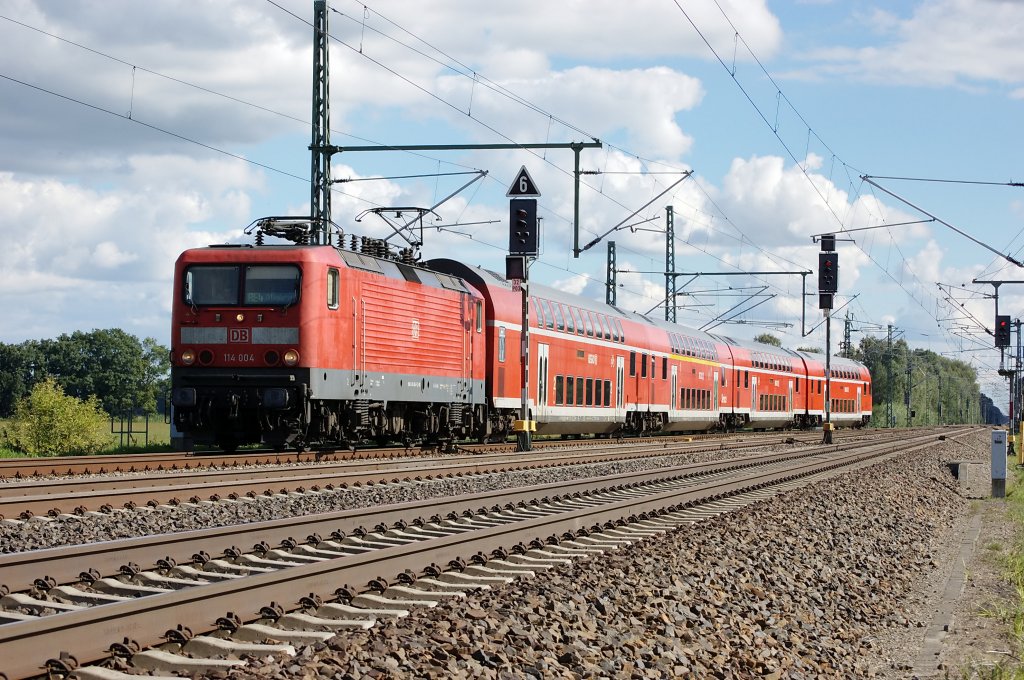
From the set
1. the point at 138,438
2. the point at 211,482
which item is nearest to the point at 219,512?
the point at 211,482

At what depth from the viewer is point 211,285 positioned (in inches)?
835

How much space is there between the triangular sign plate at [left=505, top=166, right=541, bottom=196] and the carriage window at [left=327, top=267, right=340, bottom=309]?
221 inches

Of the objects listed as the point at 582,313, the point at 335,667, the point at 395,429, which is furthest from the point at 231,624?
the point at 582,313

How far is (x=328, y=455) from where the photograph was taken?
2208 cm

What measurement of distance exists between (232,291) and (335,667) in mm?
15845

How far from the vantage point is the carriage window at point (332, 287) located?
21.2 metres

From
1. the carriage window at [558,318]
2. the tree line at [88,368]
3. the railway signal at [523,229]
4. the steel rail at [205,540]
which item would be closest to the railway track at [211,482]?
the steel rail at [205,540]

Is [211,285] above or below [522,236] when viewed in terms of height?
below

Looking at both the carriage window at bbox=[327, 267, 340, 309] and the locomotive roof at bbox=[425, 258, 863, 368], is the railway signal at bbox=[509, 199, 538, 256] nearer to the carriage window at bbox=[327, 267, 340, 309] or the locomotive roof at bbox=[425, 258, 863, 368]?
the locomotive roof at bbox=[425, 258, 863, 368]

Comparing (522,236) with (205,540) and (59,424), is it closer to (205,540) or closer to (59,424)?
(205,540)

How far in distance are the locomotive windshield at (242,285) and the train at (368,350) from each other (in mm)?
18

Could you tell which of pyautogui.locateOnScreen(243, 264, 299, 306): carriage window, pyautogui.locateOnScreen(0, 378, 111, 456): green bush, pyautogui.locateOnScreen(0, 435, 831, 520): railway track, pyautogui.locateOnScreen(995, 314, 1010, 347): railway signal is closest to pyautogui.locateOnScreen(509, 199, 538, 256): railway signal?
pyautogui.locateOnScreen(0, 435, 831, 520): railway track

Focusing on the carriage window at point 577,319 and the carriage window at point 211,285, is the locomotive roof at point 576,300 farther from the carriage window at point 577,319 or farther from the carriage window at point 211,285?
the carriage window at point 211,285

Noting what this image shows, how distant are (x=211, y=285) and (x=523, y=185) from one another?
756cm
